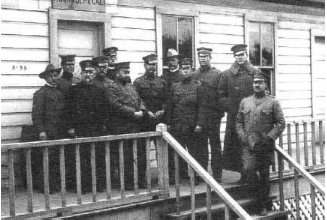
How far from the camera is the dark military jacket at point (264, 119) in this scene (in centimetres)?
689

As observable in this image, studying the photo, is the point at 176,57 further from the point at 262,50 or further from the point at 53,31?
the point at 262,50

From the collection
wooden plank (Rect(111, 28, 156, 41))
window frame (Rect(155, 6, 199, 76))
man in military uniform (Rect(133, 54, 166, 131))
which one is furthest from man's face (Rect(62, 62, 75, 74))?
A: window frame (Rect(155, 6, 199, 76))

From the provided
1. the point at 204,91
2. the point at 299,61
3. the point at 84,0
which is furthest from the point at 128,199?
the point at 299,61

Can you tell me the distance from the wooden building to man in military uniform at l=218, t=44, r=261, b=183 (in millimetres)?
1853

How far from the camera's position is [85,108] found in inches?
266

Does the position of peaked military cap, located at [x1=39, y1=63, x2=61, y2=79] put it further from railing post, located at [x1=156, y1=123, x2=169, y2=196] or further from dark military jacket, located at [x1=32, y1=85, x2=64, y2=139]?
railing post, located at [x1=156, y1=123, x2=169, y2=196]

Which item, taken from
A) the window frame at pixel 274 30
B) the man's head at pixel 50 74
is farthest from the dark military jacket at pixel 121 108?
the window frame at pixel 274 30

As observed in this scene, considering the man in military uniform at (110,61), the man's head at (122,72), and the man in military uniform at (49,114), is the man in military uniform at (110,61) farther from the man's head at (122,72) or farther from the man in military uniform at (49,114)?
the man in military uniform at (49,114)

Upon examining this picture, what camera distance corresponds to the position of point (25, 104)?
7.59 metres

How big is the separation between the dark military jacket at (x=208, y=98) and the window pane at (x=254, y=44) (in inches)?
135

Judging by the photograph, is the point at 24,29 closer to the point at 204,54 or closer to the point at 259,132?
the point at 204,54

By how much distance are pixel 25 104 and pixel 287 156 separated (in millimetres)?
3728

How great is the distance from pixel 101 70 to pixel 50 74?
690mm

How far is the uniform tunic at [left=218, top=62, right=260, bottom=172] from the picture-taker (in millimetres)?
7539
